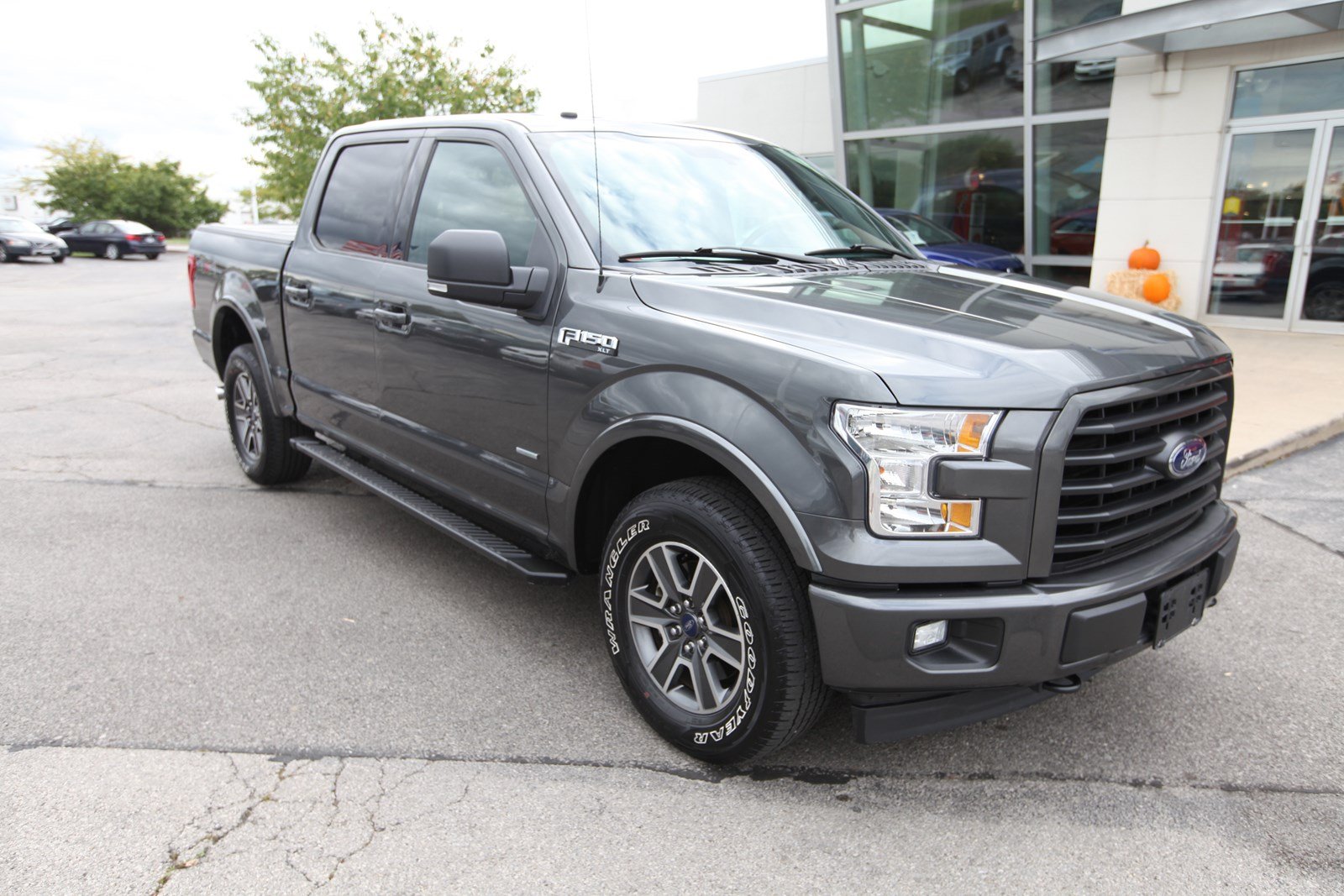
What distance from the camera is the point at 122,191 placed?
162ft

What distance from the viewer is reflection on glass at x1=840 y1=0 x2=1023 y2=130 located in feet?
44.8

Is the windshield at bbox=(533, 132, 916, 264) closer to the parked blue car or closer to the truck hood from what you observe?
the truck hood

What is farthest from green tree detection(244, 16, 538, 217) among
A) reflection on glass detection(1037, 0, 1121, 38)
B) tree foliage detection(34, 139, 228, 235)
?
tree foliage detection(34, 139, 228, 235)

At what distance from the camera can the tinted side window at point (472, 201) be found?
3578 millimetres

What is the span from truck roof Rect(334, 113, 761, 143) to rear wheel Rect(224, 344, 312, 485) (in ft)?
6.54

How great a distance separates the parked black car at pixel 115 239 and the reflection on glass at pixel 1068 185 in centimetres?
3152

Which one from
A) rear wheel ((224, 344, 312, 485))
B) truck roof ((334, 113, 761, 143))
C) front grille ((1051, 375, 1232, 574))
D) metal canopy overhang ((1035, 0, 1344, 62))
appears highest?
metal canopy overhang ((1035, 0, 1344, 62))

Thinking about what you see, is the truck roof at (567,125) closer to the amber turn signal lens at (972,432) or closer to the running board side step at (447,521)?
the running board side step at (447,521)

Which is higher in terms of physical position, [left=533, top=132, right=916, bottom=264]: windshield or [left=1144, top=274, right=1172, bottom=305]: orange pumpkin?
[left=533, top=132, right=916, bottom=264]: windshield

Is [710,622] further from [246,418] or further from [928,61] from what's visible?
[928,61]

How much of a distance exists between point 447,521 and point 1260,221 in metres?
11.3

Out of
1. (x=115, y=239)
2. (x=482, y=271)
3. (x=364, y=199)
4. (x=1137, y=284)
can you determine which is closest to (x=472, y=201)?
(x=482, y=271)

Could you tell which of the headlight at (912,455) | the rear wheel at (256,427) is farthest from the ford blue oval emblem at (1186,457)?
the rear wheel at (256,427)

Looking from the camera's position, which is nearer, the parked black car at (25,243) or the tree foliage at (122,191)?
the parked black car at (25,243)
